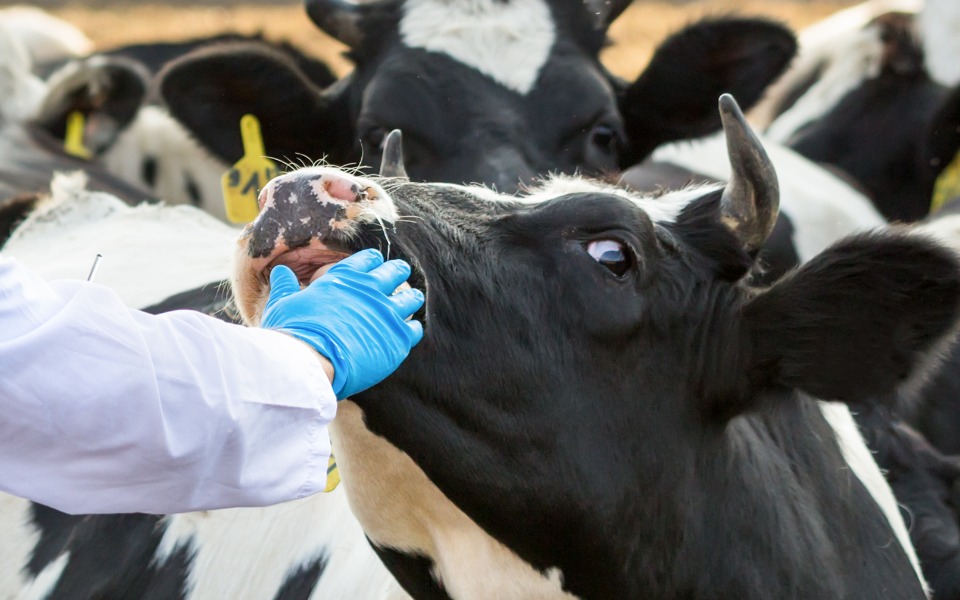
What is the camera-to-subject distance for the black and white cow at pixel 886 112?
5945mm

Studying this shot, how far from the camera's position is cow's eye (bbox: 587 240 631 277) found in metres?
2.28

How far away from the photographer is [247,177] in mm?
4551

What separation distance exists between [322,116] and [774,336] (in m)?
2.59

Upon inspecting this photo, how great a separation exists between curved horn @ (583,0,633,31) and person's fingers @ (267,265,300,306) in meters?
2.69

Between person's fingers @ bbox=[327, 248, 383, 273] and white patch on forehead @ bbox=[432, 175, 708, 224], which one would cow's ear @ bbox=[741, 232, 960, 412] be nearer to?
white patch on forehead @ bbox=[432, 175, 708, 224]

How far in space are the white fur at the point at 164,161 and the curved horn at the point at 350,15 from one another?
2.01 meters

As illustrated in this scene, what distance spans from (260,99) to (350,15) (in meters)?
0.42

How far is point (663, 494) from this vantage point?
Answer: 2.35 meters

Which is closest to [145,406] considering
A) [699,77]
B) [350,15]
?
[350,15]

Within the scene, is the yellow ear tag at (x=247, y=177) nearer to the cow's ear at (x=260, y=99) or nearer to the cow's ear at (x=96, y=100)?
the cow's ear at (x=260, y=99)

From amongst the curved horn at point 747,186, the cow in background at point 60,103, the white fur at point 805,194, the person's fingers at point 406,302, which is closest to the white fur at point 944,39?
the white fur at point 805,194

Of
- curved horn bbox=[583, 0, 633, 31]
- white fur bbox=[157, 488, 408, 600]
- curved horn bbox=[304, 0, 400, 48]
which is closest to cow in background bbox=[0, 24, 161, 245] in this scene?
curved horn bbox=[304, 0, 400, 48]

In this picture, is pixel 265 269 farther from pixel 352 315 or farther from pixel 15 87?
pixel 15 87

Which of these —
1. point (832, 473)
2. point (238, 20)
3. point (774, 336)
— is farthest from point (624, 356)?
point (238, 20)
